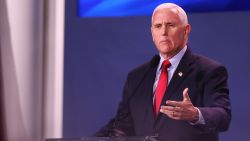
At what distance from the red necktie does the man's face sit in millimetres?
45

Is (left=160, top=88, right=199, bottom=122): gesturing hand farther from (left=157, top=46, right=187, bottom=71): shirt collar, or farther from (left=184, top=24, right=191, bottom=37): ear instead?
(left=184, top=24, right=191, bottom=37): ear

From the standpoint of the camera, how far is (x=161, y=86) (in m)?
1.85

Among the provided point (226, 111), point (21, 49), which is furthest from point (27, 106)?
point (226, 111)

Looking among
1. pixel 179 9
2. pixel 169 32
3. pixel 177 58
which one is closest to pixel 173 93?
pixel 177 58

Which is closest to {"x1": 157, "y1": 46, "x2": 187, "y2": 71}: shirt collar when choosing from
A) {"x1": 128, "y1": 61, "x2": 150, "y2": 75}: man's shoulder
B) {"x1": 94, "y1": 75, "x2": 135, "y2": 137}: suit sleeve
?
{"x1": 128, "y1": 61, "x2": 150, "y2": 75}: man's shoulder

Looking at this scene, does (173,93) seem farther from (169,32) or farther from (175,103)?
(169,32)

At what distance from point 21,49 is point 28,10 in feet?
0.64

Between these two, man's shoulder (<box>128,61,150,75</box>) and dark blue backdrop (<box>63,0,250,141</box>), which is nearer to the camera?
dark blue backdrop (<box>63,0,250,141</box>)

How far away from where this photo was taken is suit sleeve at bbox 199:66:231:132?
1.74 metres

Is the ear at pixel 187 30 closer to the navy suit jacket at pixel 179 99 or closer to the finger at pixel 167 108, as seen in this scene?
the navy suit jacket at pixel 179 99

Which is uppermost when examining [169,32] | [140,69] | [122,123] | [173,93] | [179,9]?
[179,9]

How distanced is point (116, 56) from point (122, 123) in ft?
1.02

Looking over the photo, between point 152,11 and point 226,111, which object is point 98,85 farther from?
point 226,111

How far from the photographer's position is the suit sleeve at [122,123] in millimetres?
1874
